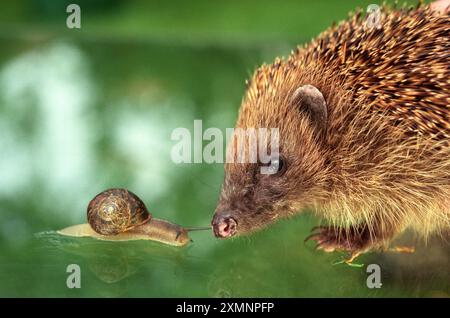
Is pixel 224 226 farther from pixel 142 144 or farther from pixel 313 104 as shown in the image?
pixel 142 144

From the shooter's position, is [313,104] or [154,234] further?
[154,234]

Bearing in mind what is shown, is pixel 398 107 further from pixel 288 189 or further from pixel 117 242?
pixel 117 242

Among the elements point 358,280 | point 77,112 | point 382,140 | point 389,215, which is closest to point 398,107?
point 382,140

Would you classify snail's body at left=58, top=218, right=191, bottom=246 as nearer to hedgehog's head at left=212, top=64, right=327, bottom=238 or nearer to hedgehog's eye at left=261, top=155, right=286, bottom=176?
hedgehog's head at left=212, top=64, right=327, bottom=238

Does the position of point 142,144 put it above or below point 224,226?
above

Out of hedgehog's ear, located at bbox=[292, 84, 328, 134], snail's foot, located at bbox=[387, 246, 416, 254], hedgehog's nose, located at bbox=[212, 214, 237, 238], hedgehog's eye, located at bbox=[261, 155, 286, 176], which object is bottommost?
snail's foot, located at bbox=[387, 246, 416, 254]

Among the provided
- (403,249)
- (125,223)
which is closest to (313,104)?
(403,249)

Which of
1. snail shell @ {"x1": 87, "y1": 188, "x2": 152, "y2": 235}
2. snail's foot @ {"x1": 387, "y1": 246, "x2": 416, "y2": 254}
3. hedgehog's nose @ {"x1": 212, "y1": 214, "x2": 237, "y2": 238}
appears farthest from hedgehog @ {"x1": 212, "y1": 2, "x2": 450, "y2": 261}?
snail shell @ {"x1": 87, "y1": 188, "x2": 152, "y2": 235}

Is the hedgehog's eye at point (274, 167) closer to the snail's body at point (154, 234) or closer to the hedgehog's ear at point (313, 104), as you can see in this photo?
the hedgehog's ear at point (313, 104)
